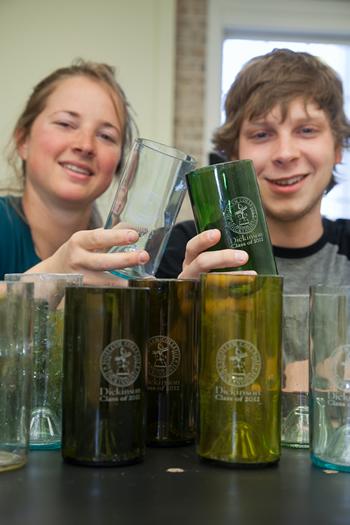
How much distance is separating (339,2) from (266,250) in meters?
3.73

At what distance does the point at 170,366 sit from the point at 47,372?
12 cm

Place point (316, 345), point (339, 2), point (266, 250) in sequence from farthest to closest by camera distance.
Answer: point (339, 2) → point (266, 250) → point (316, 345)

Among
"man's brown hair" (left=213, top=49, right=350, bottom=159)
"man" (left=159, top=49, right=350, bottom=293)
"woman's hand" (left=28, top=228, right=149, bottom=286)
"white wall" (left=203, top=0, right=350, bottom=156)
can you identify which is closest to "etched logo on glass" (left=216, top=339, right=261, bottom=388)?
"woman's hand" (left=28, top=228, right=149, bottom=286)

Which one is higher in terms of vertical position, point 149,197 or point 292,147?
point 292,147

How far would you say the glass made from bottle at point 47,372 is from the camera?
62cm

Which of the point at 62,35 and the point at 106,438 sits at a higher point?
the point at 62,35

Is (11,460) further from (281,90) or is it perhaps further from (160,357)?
(281,90)

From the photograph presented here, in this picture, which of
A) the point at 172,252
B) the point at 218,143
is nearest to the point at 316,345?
the point at 172,252

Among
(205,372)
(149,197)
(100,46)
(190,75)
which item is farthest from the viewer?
(190,75)

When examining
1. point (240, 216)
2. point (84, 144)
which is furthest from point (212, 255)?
point (84, 144)

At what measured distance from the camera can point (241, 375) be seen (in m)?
0.54

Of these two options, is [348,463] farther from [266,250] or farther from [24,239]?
[24,239]

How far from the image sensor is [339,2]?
3963 mm

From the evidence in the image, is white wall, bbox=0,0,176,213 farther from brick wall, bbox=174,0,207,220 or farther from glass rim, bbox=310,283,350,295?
glass rim, bbox=310,283,350,295
